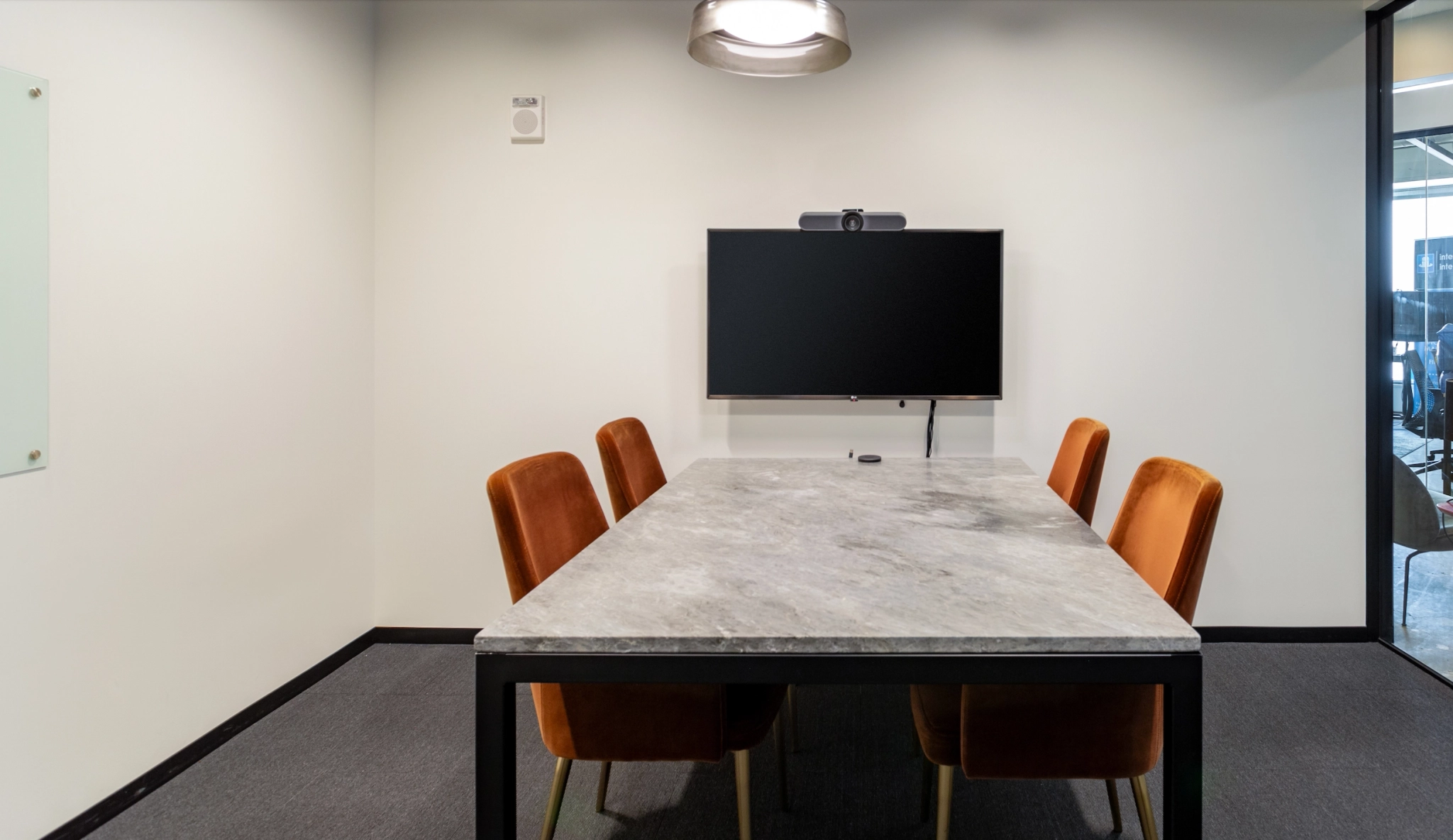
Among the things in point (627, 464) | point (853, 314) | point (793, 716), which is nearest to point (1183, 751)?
point (793, 716)

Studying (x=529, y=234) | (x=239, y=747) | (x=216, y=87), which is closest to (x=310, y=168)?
(x=216, y=87)

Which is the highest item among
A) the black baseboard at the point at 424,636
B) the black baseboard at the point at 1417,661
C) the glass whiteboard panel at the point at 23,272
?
the glass whiteboard panel at the point at 23,272

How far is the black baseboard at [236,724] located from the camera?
204 cm

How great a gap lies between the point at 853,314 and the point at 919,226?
0.52 m

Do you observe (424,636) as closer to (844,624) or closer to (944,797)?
(944,797)

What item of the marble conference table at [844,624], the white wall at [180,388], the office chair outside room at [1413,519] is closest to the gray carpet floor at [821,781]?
the white wall at [180,388]

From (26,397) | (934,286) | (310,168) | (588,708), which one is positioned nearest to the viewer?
(588,708)

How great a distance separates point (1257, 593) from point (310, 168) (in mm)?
4313

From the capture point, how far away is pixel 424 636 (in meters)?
3.43

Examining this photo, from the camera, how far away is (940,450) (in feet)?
11.2

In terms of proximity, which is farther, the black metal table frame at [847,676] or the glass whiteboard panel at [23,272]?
the glass whiteboard panel at [23,272]

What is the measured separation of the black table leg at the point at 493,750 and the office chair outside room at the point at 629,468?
1.12 meters

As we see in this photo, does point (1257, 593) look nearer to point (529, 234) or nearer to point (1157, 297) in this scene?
point (1157, 297)

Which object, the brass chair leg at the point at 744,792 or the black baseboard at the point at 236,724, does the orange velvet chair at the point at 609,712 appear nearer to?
the brass chair leg at the point at 744,792
